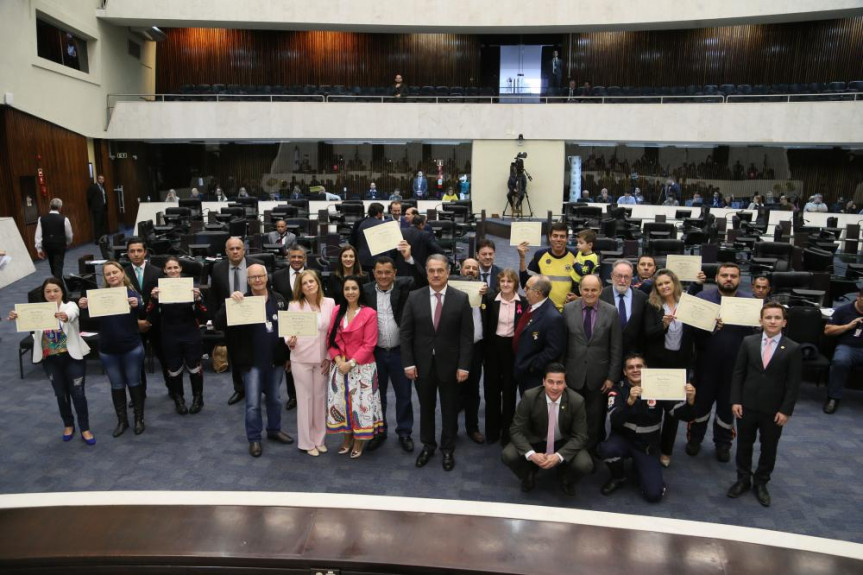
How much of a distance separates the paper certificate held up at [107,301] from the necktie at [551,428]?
3.67m

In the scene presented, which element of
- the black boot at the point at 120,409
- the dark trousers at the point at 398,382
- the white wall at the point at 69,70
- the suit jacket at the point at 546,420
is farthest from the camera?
the white wall at the point at 69,70

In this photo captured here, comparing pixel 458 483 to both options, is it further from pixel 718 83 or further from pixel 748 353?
pixel 718 83

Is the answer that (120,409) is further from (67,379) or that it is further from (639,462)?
(639,462)

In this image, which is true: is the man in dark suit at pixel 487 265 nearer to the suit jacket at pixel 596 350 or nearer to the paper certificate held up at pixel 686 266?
the suit jacket at pixel 596 350

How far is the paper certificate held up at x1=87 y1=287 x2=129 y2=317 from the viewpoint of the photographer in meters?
5.43

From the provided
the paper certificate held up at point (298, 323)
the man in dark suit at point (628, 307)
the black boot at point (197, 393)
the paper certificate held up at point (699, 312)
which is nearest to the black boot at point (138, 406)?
the black boot at point (197, 393)

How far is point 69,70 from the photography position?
17859 millimetres

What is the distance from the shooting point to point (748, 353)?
16.0 ft

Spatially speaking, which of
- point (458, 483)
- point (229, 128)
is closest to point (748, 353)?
point (458, 483)

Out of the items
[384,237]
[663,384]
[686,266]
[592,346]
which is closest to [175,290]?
[384,237]

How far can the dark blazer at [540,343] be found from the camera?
504cm

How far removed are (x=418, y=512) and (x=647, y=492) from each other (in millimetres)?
3159

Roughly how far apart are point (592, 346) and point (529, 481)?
3.79ft

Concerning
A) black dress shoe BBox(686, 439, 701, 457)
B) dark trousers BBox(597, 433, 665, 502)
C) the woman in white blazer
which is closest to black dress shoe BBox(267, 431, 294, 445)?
the woman in white blazer
